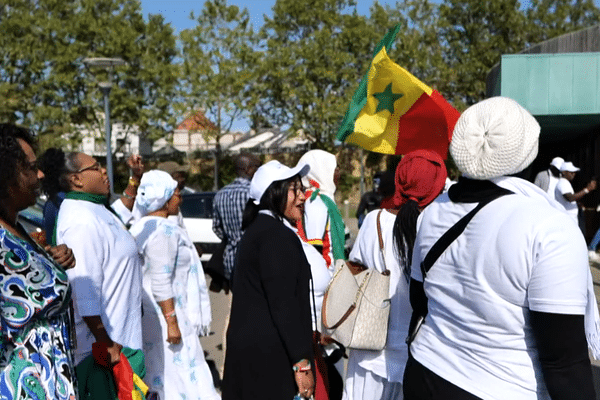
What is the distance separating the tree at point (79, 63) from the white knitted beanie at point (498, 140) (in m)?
37.0

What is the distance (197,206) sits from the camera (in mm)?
14211

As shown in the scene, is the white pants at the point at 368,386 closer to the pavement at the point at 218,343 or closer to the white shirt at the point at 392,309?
the white shirt at the point at 392,309

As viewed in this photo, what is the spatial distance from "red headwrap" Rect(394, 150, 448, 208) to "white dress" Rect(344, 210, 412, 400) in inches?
7.5

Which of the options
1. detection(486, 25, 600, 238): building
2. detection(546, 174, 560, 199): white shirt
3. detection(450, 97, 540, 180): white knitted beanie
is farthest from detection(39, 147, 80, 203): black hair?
detection(486, 25, 600, 238): building

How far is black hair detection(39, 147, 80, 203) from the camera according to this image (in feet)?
13.6

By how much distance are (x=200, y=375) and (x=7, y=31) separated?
37.9m

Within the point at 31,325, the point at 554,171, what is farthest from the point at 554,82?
the point at 31,325

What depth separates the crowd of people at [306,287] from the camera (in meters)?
2.21

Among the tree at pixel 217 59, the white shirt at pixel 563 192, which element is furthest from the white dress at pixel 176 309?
the tree at pixel 217 59

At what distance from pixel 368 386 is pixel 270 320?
1.08 meters

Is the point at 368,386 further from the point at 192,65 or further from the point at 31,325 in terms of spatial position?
the point at 192,65

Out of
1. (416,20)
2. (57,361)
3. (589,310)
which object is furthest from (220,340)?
(416,20)

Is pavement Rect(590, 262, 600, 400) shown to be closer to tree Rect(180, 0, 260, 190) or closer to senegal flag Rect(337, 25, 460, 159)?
senegal flag Rect(337, 25, 460, 159)

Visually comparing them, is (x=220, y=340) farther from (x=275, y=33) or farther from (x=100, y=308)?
(x=275, y=33)
